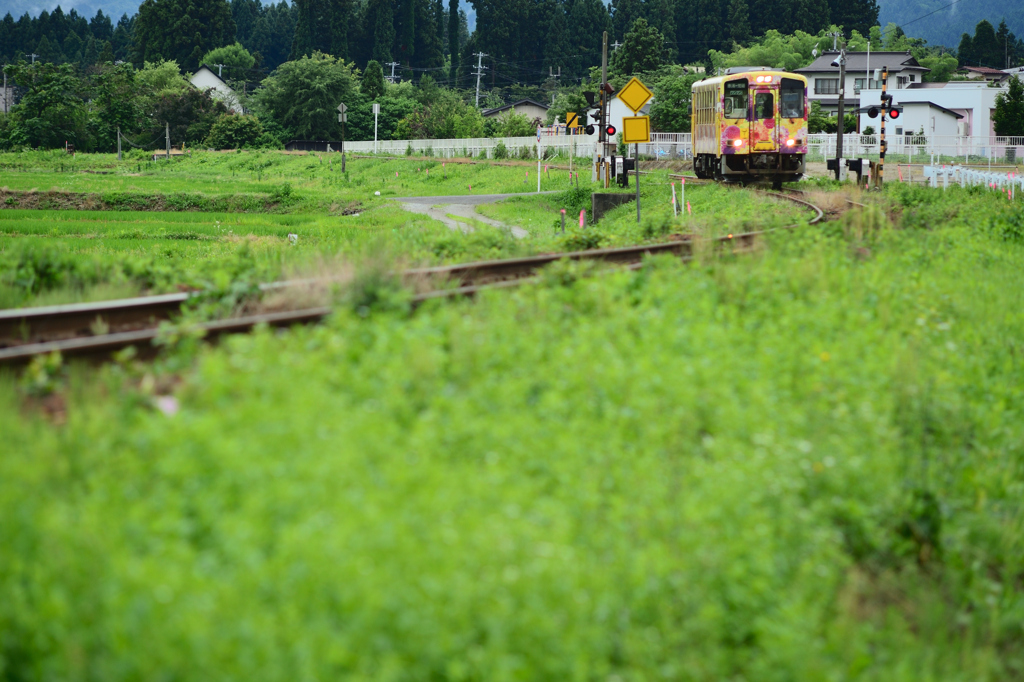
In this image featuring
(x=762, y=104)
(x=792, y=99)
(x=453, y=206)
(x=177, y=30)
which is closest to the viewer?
(x=762, y=104)

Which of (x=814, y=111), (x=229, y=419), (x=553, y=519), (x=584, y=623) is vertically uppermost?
(x=814, y=111)

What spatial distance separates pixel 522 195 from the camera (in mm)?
32469

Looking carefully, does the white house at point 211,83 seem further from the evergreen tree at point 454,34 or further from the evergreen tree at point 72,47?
the evergreen tree at point 72,47

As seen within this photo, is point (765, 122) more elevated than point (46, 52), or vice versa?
point (46, 52)

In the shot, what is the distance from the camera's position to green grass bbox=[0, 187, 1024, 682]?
12.7 feet

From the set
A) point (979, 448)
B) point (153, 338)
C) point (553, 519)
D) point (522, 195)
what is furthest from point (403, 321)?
point (522, 195)

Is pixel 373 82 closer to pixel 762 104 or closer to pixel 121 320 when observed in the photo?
pixel 762 104

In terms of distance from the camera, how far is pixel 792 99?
25.5m

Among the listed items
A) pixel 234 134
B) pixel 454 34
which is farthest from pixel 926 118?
pixel 454 34

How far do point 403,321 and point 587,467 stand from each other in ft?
7.14

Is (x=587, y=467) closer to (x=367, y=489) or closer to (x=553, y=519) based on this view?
(x=553, y=519)

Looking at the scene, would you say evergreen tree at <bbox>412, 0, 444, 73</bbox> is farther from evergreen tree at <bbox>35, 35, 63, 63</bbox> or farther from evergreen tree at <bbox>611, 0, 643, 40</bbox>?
evergreen tree at <bbox>35, 35, 63, 63</bbox>

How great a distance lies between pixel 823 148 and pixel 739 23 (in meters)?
86.8

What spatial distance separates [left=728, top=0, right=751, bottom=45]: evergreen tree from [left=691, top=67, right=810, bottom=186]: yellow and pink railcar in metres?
106
